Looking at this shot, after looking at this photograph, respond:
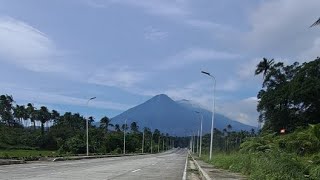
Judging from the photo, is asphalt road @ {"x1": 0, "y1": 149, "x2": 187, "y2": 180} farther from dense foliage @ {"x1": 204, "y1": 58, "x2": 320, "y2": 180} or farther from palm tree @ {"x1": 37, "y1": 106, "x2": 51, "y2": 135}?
palm tree @ {"x1": 37, "y1": 106, "x2": 51, "y2": 135}

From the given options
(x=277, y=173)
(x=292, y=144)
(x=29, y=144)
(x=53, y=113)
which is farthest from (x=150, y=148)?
(x=277, y=173)

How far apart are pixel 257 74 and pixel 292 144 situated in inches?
2945

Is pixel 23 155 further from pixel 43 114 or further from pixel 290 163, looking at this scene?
pixel 43 114

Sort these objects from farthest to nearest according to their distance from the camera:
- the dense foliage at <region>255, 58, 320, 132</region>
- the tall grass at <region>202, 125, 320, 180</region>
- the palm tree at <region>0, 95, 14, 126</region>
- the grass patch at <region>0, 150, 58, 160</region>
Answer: the palm tree at <region>0, 95, 14, 126</region> → the dense foliage at <region>255, 58, 320, 132</region> → the grass patch at <region>0, 150, 58, 160</region> → the tall grass at <region>202, 125, 320, 180</region>

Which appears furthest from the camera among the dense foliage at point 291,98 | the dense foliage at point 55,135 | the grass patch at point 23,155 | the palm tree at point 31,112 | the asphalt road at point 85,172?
the palm tree at point 31,112

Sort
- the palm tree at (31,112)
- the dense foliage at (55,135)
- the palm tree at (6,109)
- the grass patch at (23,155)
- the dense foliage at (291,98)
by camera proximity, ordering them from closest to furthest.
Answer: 1. the grass patch at (23,155)
2. the dense foliage at (291,98)
3. the dense foliage at (55,135)
4. the palm tree at (6,109)
5. the palm tree at (31,112)

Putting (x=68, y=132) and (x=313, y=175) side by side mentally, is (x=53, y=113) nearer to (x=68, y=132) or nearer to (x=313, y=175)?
(x=68, y=132)

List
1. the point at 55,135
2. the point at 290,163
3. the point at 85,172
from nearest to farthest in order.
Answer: the point at 290,163, the point at 85,172, the point at 55,135

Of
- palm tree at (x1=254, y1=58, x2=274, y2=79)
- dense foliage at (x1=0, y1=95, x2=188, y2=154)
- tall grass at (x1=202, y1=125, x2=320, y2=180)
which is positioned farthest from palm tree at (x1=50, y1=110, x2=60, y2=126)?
tall grass at (x1=202, y1=125, x2=320, y2=180)

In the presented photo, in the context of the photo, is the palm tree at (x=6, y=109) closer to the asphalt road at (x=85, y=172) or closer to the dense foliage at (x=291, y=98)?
the dense foliage at (x=291, y=98)

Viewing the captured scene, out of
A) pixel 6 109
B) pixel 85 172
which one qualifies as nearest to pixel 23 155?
pixel 85 172

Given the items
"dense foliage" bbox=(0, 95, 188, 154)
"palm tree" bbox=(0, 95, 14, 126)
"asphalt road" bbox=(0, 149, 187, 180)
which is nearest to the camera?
"asphalt road" bbox=(0, 149, 187, 180)

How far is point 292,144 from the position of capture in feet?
83.5

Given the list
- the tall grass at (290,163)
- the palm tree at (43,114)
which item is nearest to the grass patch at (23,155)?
the tall grass at (290,163)
